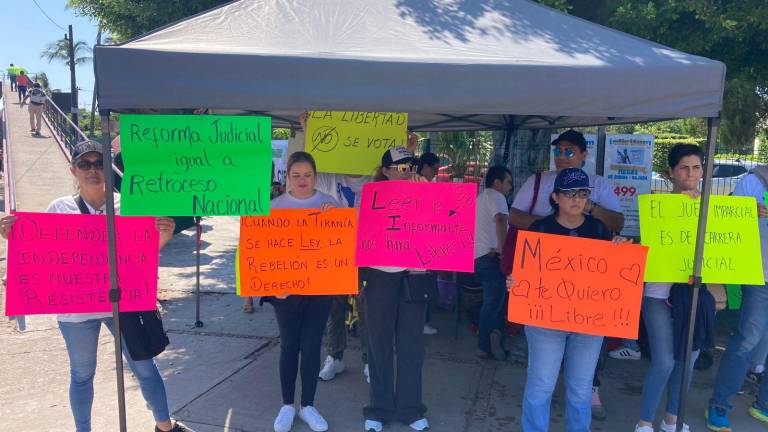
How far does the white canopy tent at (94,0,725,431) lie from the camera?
271 cm

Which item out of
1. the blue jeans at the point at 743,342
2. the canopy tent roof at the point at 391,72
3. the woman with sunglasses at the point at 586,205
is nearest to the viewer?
the canopy tent roof at the point at 391,72

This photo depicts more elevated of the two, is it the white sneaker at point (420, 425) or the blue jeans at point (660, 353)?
the blue jeans at point (660, 353)

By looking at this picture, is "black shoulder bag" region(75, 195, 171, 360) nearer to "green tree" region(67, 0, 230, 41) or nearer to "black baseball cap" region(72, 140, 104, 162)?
"black baseball cap" region(72, 140, 104, 162)

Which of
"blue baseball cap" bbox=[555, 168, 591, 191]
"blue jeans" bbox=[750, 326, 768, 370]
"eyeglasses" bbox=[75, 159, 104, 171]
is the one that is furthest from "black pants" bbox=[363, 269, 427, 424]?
"blue jeans" bbox=[750, 326, 768, 370]

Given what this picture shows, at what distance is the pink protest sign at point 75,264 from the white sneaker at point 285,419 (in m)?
1.13

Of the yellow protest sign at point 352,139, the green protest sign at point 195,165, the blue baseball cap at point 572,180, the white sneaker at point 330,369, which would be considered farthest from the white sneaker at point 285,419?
the blue baseball cap at point 572,180

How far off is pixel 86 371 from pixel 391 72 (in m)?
2.31

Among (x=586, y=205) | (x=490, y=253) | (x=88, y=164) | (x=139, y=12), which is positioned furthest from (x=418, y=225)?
(x=139, y=12)

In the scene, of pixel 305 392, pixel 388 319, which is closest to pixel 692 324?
pixel 388 319

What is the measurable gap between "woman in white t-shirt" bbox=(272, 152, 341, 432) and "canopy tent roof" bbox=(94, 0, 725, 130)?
2.21 feet

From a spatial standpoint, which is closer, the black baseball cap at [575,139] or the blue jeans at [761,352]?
the black baseball cap at [575,139]

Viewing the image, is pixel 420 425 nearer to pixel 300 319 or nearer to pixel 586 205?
pixel 300 319

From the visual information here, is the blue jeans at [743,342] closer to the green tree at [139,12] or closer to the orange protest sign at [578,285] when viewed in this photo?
the orange protest sign at [578,285]

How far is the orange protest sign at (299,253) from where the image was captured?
129 inches
